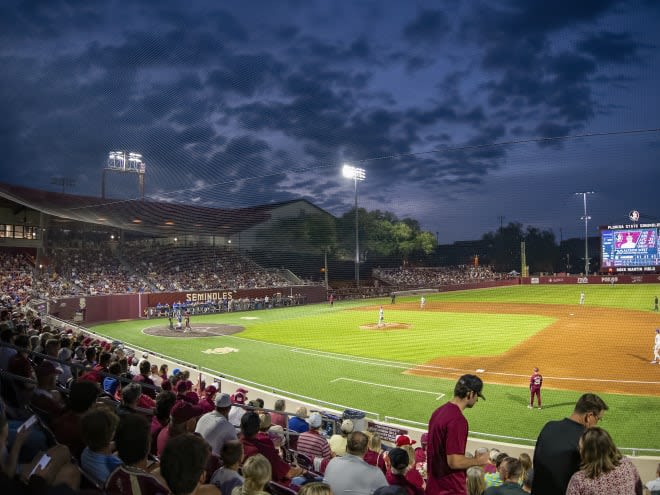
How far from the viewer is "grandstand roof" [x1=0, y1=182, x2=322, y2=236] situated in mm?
32625

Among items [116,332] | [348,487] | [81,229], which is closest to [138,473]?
[348,487]

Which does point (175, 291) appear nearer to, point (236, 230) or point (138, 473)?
point (236, 230)

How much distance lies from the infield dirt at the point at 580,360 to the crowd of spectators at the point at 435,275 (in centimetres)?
3752

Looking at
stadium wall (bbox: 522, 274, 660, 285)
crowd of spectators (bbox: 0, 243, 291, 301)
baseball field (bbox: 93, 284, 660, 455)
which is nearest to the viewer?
baseball field (bbox: 93, 284, 660, 455)

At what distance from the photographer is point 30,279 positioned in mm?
35062

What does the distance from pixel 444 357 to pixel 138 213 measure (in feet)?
82.5

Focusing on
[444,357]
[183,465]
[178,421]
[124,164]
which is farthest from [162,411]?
[124,164]

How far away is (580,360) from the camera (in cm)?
2114

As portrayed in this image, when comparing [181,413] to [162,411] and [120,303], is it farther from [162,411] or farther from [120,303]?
[120,303]

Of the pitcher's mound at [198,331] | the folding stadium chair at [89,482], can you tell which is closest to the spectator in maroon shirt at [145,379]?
the folding stadium chair at [89,482]

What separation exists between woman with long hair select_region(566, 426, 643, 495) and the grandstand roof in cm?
3257

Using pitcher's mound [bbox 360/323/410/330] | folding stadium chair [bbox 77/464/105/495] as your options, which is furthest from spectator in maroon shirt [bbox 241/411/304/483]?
pitcher's mound [bbox 360/323/410/330]

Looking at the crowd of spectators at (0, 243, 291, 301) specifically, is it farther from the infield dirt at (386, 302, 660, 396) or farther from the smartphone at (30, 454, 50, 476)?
the smartphone at (30, 454, 50, 476)

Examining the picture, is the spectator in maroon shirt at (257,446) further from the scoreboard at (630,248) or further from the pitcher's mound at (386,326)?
the scoreboard at (630,248)
